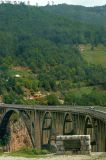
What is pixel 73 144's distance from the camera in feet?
63.7

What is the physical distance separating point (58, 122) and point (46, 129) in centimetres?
825

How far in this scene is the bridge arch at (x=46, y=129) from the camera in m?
83.8

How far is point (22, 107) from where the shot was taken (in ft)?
305

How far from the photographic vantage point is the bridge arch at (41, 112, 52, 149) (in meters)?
83.8

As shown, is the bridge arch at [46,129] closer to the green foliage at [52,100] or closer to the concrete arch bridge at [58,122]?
the concrete arch bridge at [58,122]

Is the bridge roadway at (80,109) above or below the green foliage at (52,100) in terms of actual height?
above

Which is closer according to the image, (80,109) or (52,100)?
(80,109)

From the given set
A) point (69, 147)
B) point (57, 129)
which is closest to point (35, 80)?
point (57, 129)

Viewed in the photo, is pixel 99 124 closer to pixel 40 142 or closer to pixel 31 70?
pixel 40 142

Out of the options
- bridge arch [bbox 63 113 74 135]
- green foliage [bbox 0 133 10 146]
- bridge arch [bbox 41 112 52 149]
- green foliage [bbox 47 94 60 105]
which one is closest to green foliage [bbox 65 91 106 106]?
green foliage [bbox 47 94 60 105]

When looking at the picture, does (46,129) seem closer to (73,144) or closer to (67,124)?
(67,124)

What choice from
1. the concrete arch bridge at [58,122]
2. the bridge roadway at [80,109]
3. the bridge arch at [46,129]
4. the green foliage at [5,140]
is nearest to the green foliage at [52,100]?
the concrete arch bridge at [58,122]

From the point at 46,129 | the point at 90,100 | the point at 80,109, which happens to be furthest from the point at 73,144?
the point at 90,100

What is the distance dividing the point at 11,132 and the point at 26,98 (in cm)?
3455
